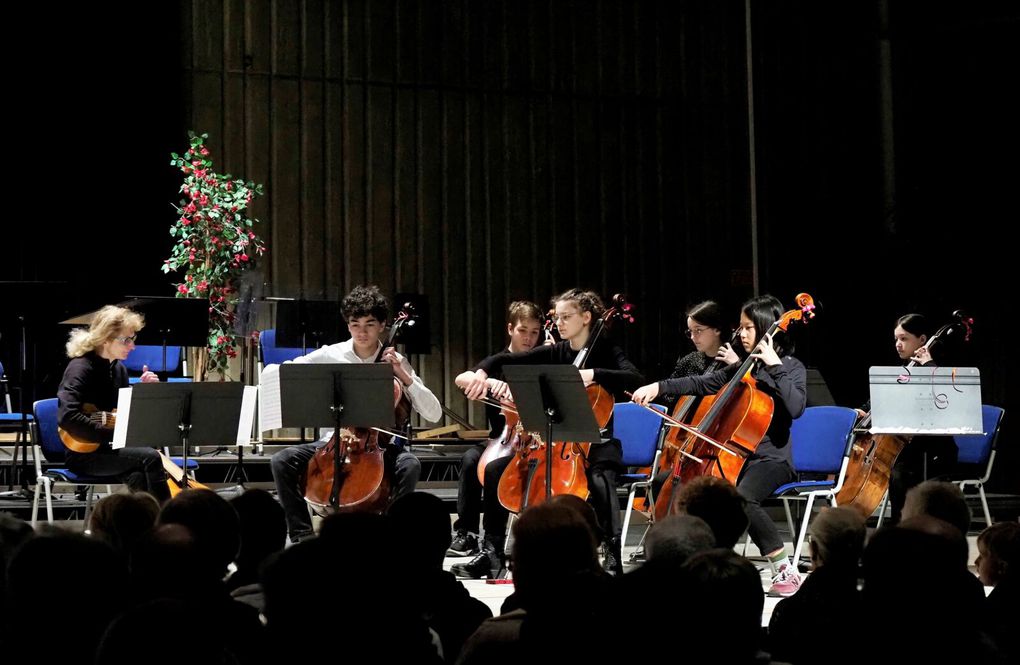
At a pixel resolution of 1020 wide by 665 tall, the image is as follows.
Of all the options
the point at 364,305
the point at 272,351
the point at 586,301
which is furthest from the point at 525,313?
the point at 272,351

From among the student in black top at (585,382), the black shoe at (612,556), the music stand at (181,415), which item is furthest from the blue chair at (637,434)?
the music stand at (181,415)

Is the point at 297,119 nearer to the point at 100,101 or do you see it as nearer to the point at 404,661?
the point at 100,101

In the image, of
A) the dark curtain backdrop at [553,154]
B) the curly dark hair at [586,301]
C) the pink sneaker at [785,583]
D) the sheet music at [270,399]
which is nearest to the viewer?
the pink sneaker at [785,583]

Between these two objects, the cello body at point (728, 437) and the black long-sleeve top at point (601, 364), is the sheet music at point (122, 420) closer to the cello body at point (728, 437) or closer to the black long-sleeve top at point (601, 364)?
the black long-sleeve top at point (601, 364)

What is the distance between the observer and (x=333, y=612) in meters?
1.86

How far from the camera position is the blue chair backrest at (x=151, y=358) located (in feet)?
26.9

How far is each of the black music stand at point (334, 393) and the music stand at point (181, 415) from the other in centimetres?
45

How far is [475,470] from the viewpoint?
5836 mm

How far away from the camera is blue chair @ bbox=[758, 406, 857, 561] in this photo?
552 centimetres

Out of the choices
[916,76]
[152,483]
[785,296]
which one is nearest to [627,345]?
[785,296]

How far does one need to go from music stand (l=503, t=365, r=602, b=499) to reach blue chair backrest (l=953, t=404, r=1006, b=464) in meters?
2.56

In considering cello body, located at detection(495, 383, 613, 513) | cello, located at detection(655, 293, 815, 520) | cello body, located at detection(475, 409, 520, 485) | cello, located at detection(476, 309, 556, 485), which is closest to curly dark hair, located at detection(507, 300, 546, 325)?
cello, located at detection(476, 309, 556, 485)

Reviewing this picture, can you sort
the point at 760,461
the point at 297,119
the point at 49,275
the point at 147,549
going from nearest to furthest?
the point at 147,549 → the point at 760,461 → the point at 49,275 → the point at 297,119

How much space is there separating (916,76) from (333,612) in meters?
9.34
